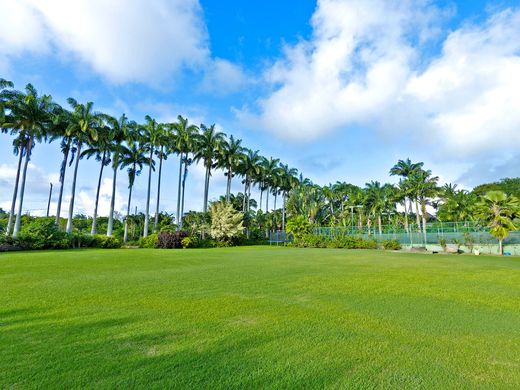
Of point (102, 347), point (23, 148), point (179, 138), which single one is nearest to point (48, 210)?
point (23, 148)

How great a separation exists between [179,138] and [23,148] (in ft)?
48.2

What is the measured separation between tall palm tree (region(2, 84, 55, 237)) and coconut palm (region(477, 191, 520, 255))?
38.4 m

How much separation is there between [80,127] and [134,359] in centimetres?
3362

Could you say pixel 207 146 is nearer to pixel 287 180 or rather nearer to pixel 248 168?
pixel 248 168

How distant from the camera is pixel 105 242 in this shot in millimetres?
28641

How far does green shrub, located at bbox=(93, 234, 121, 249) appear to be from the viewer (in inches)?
1118

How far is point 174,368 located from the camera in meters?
3.08

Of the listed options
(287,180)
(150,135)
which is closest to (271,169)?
(287,180)

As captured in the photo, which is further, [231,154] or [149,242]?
[231,154]

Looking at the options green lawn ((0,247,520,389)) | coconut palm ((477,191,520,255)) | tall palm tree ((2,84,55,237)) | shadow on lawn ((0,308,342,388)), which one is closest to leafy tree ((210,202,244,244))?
tall palm tree ((2,84,55,237))

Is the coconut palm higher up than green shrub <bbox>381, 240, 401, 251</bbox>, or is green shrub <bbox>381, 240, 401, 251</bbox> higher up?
the coconut palm

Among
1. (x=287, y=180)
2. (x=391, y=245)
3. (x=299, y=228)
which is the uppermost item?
(x=287, y=180)

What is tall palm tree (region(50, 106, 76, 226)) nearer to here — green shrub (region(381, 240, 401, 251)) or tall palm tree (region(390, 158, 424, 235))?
green shrub (region(381, 240, 401, 251))

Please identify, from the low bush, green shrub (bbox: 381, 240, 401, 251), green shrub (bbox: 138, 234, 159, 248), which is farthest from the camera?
green shrub (bbox: 138, 234, 159, 248)
